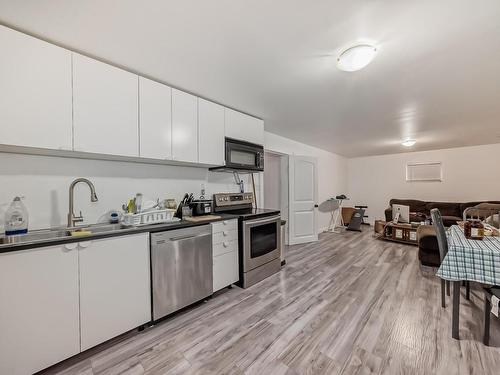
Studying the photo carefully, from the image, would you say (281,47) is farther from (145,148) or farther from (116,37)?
(145,148)

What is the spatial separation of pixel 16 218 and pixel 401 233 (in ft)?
19.9

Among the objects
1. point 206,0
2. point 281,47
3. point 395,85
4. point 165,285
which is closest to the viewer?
point 206,0

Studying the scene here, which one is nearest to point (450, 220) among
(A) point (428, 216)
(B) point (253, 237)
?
(A) point (428, 216)

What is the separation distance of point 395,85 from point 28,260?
3.49 metres

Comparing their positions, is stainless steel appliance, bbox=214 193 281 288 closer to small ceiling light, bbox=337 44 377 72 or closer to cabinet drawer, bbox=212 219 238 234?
cabinet drawer, bbox=212 219 238 234

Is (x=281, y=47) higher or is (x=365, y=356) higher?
(x=281, y=47)

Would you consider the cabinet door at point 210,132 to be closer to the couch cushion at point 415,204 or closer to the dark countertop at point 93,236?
the dark countertop at point 93,236

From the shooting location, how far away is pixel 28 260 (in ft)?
4.44

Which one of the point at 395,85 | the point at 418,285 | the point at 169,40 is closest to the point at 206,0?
the point at 169,40

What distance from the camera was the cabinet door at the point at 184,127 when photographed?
229 centimetres

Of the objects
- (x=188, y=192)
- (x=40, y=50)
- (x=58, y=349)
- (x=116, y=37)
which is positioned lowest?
(x=58, y=349)

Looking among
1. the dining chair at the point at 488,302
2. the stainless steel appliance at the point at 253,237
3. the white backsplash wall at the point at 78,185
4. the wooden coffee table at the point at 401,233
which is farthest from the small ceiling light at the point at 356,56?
the wooden coffee table at the point at 401,233

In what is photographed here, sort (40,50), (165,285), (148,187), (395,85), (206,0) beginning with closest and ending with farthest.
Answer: (206,0) < (40,50) < (165,285) < (395,85) < (148,187)

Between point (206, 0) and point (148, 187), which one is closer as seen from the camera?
point (206, 0)
